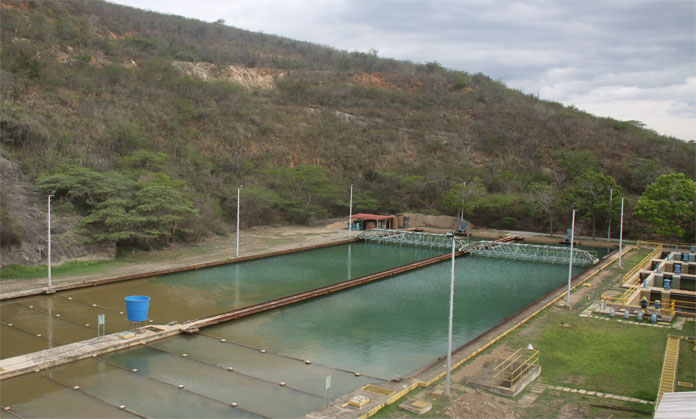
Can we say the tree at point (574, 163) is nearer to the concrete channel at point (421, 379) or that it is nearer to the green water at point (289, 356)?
the green water at point (289, 356)

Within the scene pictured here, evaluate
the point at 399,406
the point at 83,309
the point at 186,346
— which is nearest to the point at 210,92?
the point at 83,309

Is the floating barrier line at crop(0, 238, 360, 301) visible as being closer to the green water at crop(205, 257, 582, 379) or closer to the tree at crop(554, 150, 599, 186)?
the green water at crop(205, 257, 582, 379)

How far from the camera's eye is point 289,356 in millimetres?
14172

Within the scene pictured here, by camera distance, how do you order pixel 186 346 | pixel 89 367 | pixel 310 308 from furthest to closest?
pixel 310 308, pixel 186 346, pixel 89 367

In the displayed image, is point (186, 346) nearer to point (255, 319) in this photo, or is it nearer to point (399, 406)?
point (255, 319)

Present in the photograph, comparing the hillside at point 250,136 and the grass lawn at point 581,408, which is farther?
the hillside at point 250,136

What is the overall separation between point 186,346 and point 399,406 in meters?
7.02

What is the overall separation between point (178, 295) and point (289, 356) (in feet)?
27.0

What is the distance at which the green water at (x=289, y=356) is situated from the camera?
11.2m

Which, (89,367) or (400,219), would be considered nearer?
(89,367)

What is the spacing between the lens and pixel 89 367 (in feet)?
42.3

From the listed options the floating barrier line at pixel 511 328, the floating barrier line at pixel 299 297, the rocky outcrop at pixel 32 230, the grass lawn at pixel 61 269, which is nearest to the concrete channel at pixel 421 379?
the floating barrier line at pixel 511 328

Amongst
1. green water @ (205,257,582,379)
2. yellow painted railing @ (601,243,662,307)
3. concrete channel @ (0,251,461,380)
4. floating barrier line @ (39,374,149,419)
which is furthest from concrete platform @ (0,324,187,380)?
yellow painted railing @ (601,243,662,307)

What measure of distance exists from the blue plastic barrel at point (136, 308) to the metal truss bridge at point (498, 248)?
62.7 feet
